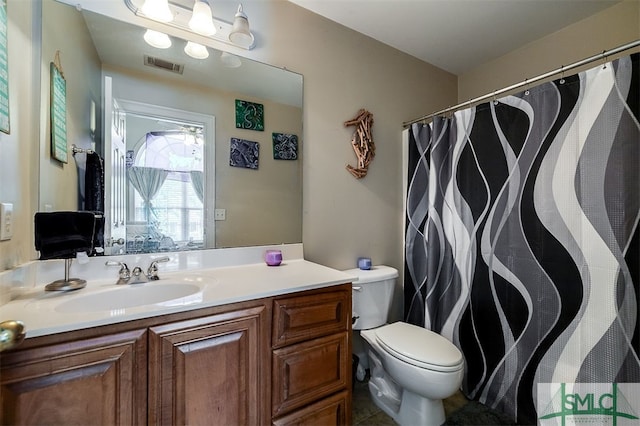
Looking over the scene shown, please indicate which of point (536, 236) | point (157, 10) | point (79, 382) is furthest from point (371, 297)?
point (157, 10)

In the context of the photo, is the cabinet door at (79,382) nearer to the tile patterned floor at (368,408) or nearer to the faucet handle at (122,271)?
the faucet handle at (122,271)


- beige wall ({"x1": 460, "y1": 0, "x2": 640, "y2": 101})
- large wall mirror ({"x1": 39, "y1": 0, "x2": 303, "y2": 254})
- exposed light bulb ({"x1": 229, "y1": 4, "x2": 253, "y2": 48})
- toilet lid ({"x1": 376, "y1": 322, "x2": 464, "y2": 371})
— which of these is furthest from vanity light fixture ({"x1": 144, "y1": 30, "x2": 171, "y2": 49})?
beige wall ({"x1": 460, "y1": 0, "x2": 640, "y2": 101})

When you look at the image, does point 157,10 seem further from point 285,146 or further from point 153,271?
point 153,271

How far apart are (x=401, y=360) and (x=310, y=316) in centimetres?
57

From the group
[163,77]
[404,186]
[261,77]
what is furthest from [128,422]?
[404,186]

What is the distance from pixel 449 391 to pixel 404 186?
1320mm

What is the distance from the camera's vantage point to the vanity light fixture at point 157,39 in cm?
130

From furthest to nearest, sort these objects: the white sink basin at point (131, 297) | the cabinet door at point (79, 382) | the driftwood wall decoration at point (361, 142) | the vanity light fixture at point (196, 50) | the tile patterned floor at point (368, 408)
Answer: the driftwood wall decoration at point (361, 142) → the tile patterned floor at point (368, 408) → the vanity light fixture at point (196, 50) → the white sink basin at point (131, 297) → the cabinet door at point (79, 382)

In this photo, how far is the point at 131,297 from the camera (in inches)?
43.3

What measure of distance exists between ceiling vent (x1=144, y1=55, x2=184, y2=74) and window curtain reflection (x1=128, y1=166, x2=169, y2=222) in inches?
19.2

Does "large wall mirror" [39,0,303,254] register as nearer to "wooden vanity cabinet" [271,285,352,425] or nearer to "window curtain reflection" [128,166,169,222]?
"window curtain reflection" [128,166,169,222]

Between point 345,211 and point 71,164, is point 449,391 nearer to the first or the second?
point 345,211

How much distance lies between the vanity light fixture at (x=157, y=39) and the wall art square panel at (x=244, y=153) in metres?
0.52

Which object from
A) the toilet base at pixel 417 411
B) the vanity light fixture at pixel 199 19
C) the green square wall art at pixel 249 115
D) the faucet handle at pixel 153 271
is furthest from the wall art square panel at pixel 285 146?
the toilet base at pixel 417 411
